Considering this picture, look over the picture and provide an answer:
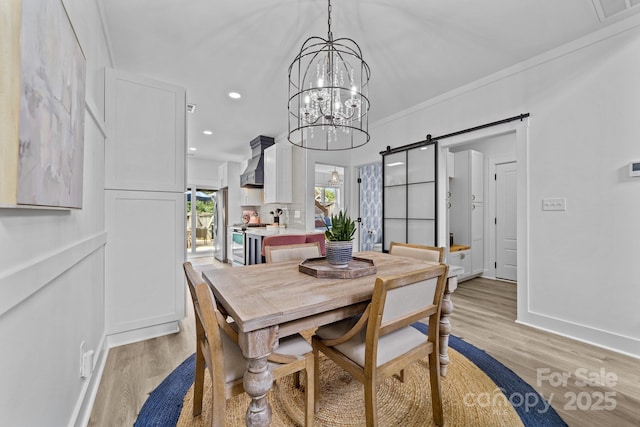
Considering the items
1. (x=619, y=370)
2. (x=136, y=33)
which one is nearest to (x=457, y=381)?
(x=619, y=370)

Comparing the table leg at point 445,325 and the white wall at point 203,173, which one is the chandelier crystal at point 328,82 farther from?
the white wall at point 203,173

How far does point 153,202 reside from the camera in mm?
2328

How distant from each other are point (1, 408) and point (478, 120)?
386 cm

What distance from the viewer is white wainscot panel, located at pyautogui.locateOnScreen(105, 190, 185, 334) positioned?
2156 mm

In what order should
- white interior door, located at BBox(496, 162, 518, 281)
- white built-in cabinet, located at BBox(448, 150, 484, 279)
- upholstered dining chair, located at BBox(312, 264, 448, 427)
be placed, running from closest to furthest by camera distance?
upholstered dining chair, located at BBox(312, 264, 448, 427) → white interior door, located at BBox(496, 162, 518, 281) → white built-in cabinet, located at BBox(448, 150, 484, 279)

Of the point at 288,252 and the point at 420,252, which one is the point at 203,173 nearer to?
the point at 288,252

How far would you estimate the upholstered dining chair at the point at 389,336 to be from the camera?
3.67 ft

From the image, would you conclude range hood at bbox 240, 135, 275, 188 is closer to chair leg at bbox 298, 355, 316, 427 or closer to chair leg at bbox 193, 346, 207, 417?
chair leg at bbox 193, 346, 207, 417

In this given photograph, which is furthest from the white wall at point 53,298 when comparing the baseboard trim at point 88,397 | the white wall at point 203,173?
the white wall at point 203,173

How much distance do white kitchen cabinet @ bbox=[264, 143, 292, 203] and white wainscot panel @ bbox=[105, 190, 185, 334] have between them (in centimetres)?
228

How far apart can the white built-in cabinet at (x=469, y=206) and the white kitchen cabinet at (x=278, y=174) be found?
290 centimetres

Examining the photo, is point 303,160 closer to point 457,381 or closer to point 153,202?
point 153,202

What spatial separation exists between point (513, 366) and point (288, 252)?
183 cm

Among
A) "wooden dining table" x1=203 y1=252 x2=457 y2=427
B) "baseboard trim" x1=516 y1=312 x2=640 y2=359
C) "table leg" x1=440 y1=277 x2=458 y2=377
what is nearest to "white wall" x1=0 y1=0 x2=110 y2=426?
"wooden dining table" x1=203 y1=252 x2=457 y2=427
